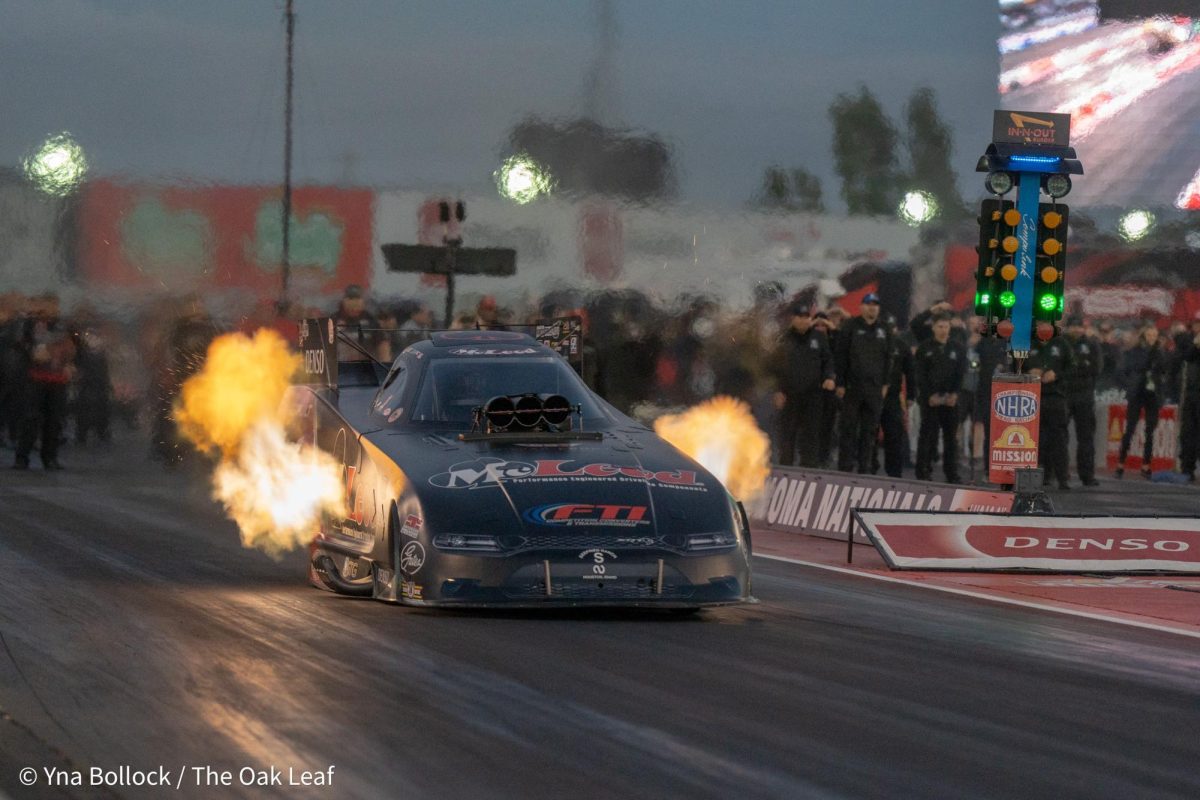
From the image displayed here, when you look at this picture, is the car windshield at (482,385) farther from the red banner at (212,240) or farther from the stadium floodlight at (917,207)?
the stadium floodlight at (917,207)

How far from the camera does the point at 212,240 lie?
22.8 m

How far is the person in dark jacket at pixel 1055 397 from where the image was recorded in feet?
76.2

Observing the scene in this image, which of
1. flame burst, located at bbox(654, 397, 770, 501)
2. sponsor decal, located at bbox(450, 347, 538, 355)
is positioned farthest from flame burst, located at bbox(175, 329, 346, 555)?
flame burst, located at bbox(654, 397, 770, 501)

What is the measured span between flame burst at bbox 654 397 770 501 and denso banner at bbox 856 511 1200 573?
5.87 feet

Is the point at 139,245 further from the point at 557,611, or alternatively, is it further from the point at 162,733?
the point at 162,733

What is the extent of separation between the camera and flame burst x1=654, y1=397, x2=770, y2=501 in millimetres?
16375

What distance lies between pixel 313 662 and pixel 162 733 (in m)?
1.61

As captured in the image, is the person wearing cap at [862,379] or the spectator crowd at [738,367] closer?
the person wearing cap at [862,379]

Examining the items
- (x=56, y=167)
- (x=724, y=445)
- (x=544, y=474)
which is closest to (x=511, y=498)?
(x=544, y=474)

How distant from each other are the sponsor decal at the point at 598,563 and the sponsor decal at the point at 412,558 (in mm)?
860

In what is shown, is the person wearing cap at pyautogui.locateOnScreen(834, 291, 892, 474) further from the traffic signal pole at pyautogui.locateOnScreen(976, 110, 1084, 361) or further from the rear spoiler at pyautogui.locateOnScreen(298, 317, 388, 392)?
the rear spoiler at pyautogui.locateOnScreen(298, 317, 388, 392)

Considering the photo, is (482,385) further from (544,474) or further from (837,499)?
(837,499)

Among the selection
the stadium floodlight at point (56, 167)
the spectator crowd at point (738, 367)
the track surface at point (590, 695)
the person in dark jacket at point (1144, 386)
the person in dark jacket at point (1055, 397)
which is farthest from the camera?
the person in dark jacket at point (1144, 386)

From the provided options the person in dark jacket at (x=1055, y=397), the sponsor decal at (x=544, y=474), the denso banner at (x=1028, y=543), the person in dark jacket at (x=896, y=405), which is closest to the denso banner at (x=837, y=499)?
the denso banner at (x=1028, y=543)
